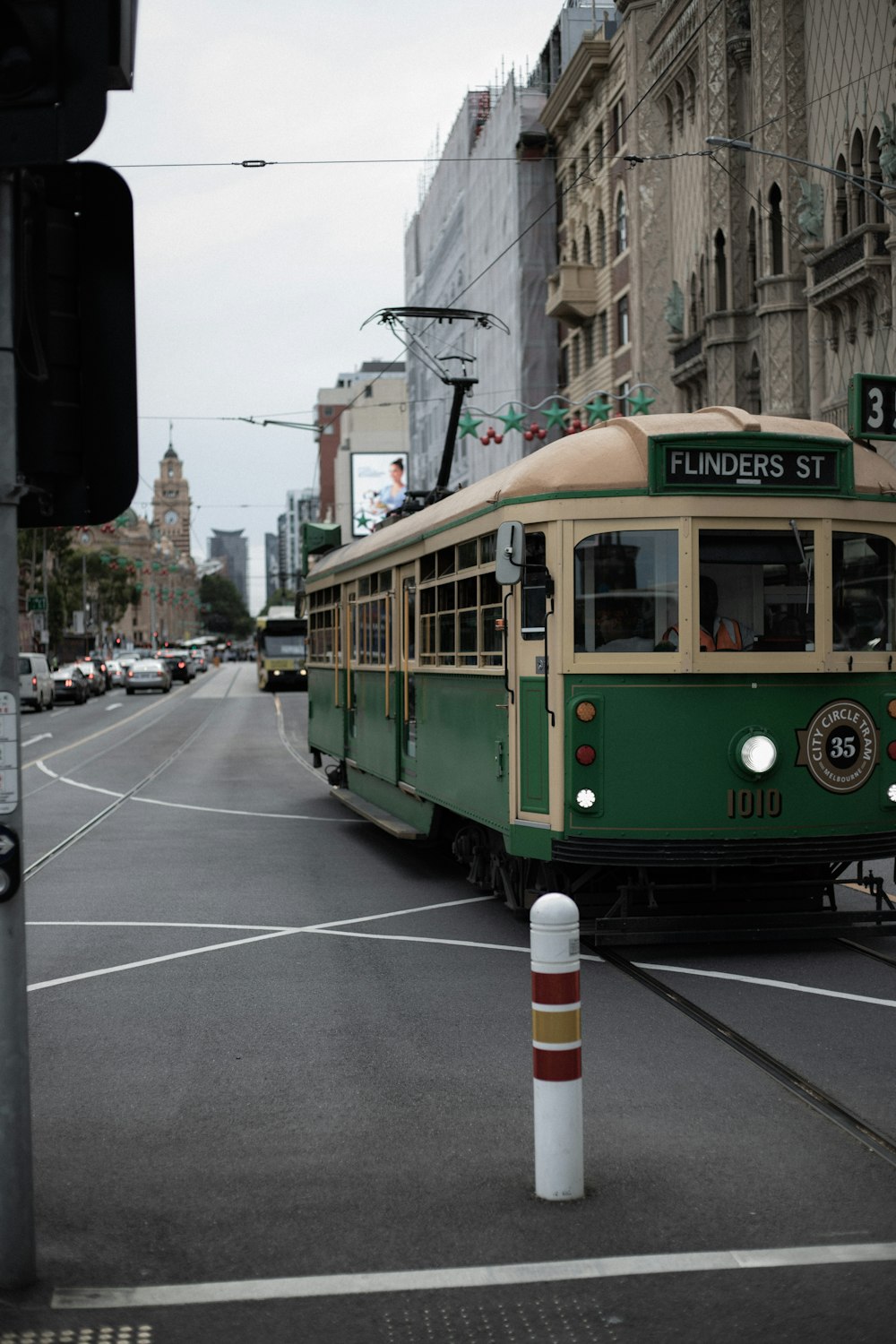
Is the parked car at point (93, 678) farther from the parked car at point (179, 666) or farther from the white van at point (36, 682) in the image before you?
the parked car at point (179, 666)

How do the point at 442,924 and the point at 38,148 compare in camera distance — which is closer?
the point at 38,148

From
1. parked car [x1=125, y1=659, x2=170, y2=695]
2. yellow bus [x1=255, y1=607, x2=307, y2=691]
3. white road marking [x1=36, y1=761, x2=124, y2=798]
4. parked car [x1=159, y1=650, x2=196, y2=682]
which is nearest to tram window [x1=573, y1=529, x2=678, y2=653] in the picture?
white road marking [x1=36, y1=761, x2=124, y2=798]

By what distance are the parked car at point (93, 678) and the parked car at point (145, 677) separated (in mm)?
1197

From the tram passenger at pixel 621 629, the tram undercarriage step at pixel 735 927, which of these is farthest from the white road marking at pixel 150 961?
the tram passenger at pixel 621 629

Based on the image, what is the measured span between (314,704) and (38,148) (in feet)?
55.4

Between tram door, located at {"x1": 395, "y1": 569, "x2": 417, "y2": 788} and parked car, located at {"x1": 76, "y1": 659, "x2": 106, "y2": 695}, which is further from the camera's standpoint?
parked car, located at {"x1": 76, "y1": 659, "x2": 106, "y2": 695}

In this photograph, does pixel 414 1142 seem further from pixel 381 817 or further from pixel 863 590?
pixel 381 817

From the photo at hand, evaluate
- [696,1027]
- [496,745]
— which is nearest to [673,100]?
[496,745]

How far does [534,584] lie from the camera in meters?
9.55

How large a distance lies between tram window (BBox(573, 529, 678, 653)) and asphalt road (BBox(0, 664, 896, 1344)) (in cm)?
184

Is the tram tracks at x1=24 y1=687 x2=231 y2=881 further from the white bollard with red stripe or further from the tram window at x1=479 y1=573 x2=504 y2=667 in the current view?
the white bollard with red stripe

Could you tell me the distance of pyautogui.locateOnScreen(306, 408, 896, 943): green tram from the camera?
9.16 m

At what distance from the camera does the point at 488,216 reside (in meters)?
61.2

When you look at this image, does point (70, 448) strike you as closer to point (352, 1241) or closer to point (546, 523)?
point (352, 1241)
